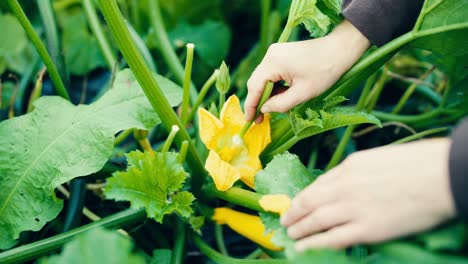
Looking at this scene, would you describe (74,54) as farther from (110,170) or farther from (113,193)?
(113,193)

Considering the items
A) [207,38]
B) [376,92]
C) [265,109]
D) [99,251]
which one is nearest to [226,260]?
[265,109]

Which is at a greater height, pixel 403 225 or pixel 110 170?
pixel 403 225

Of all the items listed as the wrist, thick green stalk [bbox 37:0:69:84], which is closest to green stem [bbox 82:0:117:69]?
thick green stalk [bbox 37:0:69:84]

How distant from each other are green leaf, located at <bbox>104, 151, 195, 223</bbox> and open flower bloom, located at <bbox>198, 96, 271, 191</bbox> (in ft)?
0.26

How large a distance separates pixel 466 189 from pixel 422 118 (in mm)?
764

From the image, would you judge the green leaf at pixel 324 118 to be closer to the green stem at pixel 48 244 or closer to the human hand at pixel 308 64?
the human hand at pixel 308 64

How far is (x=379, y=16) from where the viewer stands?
0.89 metres

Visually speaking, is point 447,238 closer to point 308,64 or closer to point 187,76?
point 308,64

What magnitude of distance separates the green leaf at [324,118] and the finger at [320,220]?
215mm

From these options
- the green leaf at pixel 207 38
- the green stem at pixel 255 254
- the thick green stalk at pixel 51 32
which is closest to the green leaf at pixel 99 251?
the green stem at pixel 255 254

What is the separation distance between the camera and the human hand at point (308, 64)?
882mm

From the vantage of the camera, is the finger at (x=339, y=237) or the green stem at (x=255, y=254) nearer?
the finger at (x=339, y=237)

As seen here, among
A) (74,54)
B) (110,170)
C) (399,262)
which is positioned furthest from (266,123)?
(74,54)

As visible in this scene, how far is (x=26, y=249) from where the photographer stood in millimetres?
952
